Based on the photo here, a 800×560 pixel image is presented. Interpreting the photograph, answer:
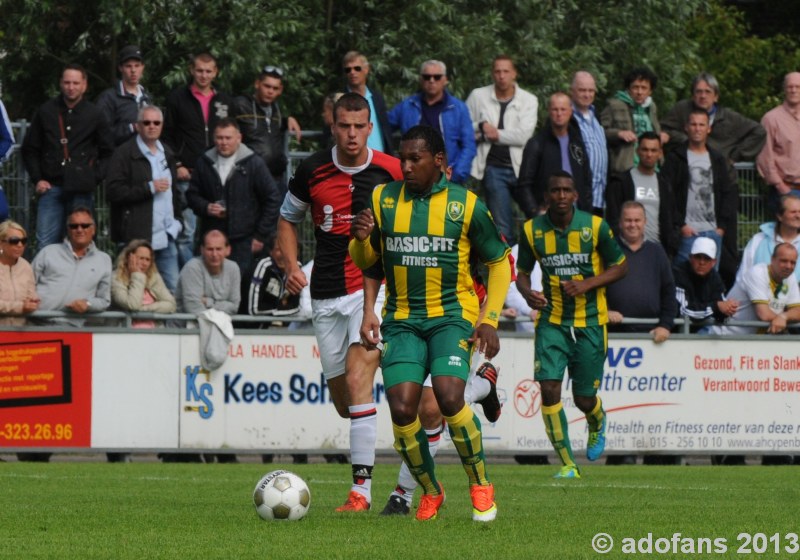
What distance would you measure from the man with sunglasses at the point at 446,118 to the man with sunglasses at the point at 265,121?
146 centimetres

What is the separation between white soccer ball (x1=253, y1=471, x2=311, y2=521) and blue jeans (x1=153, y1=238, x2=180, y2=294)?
795cm

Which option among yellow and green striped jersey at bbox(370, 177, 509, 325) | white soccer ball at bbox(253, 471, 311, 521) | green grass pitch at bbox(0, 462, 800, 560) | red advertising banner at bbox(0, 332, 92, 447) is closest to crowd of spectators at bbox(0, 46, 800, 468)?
red advertising banner at bbox(0, 332, 92, 447)

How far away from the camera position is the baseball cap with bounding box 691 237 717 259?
672 inches

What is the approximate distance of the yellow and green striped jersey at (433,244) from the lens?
356 inches

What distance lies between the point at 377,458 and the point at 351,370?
24.0 ft

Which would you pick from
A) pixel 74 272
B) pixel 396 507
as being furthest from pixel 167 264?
pixel 396 507

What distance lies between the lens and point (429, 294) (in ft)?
29.8

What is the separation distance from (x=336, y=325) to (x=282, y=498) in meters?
1.67

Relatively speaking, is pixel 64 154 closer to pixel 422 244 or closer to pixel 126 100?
pixel 126 100

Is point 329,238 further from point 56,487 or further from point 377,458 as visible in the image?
point 377,458

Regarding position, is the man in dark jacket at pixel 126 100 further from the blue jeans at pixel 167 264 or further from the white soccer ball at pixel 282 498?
the white soccer ball at pixel 282 498

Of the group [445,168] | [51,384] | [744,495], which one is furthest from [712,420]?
[445,168]

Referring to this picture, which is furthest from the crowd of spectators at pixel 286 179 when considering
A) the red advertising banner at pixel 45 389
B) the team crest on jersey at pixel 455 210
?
the team crest on jersey at pixel 455 210

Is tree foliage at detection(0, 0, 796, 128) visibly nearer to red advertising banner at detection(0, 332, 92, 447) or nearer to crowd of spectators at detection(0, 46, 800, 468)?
crowd of spectators at detection(0, 46, 800, 468)
